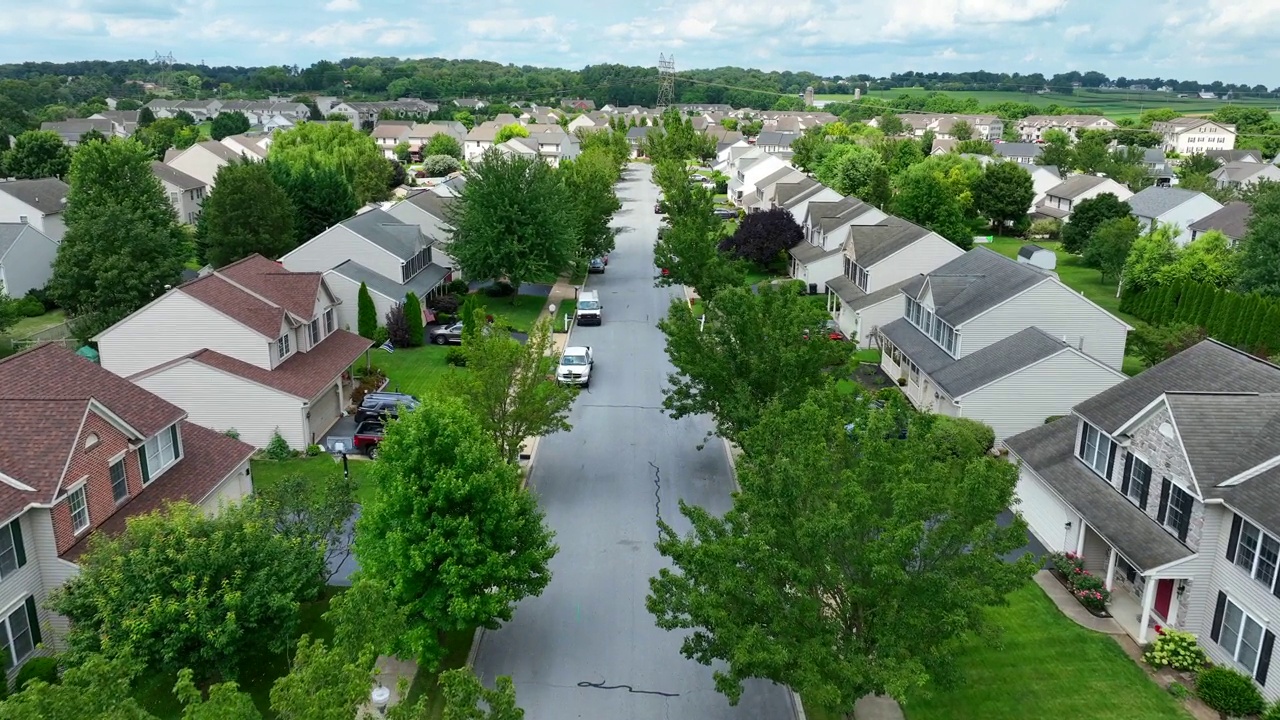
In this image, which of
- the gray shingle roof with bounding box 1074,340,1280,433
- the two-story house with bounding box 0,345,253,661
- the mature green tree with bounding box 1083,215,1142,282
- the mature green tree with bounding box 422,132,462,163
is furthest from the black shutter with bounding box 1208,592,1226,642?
the mature green tree with bounding box 422,132,462,163

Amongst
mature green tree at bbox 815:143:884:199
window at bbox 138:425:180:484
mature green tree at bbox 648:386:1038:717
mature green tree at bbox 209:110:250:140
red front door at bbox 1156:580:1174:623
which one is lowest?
red front door at bbox 1156:580:1174:623

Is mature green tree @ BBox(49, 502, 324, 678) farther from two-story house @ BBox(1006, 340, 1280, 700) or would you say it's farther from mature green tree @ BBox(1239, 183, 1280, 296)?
mature green tree @ BBox(1239, 183, 1280, 296)

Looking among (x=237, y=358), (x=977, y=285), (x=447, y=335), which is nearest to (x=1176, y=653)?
(x=977, y=285)

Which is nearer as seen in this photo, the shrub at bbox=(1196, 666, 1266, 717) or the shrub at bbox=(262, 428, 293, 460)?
the shrub at bbox=(1196, 666, 1266, 717)

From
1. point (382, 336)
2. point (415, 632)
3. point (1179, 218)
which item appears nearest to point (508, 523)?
point (415, 632)

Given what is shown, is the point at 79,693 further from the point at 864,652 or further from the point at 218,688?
the point at 864,652

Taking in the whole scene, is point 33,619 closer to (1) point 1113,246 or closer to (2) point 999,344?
(2) point 999,344

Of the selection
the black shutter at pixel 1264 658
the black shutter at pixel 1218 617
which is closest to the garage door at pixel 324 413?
the black shutter at pixel 1218 617

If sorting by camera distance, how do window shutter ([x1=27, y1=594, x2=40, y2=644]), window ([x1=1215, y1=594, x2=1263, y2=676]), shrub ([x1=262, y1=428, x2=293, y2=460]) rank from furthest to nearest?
shrub ([x1=262, y1=428, x2=293, y2=460]) < window shutter ([x1=27, y1=594, x2=40, y2=644]) < window ([x1=1215, y1=594, x2=1263, y2=676])
